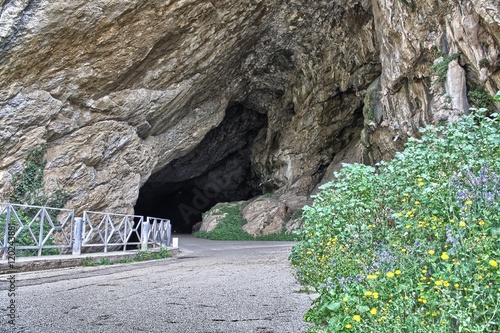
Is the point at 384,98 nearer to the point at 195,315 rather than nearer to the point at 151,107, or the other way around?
the point at 151,107

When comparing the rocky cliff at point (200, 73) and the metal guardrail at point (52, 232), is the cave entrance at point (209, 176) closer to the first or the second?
the rocky cliff at point (200, 73)

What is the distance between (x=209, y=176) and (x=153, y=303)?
2716cm

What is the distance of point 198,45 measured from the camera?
14.5 m

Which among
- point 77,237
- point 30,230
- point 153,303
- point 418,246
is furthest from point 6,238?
point 418,246

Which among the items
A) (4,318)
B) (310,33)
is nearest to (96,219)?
(4,318)

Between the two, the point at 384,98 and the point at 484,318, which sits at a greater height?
the point at 384,98

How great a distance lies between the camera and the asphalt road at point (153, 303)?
304cm

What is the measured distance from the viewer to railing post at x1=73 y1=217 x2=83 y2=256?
7.75 m

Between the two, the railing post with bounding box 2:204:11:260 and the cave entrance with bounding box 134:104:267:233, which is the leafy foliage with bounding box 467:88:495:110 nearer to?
the railing post with bounding box 2:204:11:260

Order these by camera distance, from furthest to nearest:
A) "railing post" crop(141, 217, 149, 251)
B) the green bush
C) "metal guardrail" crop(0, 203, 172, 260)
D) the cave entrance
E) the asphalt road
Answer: the cave entrance
"railing post" crop(141, 217, 149, 251)
"metal guardrail" crop(0, 203, 172, 260)
the asphalt road
the green bush

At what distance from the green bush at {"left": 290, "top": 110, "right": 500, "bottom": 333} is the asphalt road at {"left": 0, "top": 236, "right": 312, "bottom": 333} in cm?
52

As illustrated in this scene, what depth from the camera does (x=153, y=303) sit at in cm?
387

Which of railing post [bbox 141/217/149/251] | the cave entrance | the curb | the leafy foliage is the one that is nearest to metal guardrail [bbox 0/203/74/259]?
the curb

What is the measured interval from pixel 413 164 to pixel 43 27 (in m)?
10.5
